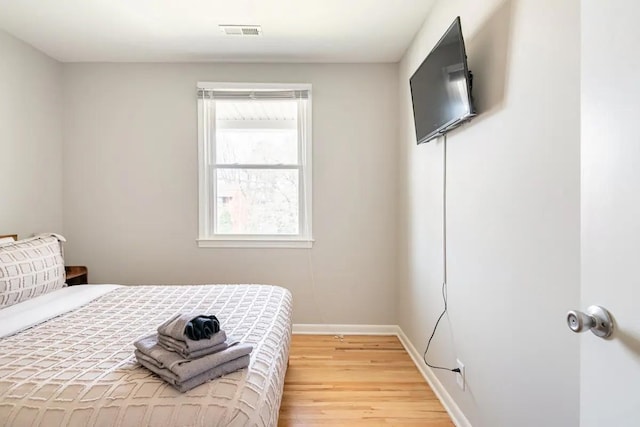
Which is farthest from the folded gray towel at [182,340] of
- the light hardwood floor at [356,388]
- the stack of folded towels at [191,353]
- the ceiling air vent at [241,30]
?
the ceiling air vent at [241,30]

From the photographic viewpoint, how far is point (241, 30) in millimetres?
2682

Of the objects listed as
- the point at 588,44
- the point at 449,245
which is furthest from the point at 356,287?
the point at 588,44

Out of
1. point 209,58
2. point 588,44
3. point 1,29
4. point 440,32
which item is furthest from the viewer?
point 209,58

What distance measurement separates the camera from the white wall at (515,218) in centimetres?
113

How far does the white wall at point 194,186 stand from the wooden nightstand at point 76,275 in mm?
171

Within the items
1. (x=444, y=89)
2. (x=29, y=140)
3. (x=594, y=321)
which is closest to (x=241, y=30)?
(x=444, y=89)

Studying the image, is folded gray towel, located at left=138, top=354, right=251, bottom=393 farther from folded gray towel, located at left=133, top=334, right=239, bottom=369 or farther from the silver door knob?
the silver door knob

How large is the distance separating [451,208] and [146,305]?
1.97 m

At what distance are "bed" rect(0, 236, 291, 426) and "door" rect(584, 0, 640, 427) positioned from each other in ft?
3.18

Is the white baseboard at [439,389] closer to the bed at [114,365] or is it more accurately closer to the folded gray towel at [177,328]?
the bed at [114,365]

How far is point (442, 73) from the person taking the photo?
1881 millimetres

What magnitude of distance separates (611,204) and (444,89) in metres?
1.35

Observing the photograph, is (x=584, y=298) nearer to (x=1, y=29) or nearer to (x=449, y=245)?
(x=449, y=245)

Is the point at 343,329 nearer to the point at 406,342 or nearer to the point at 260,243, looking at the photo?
the point at 406,342
